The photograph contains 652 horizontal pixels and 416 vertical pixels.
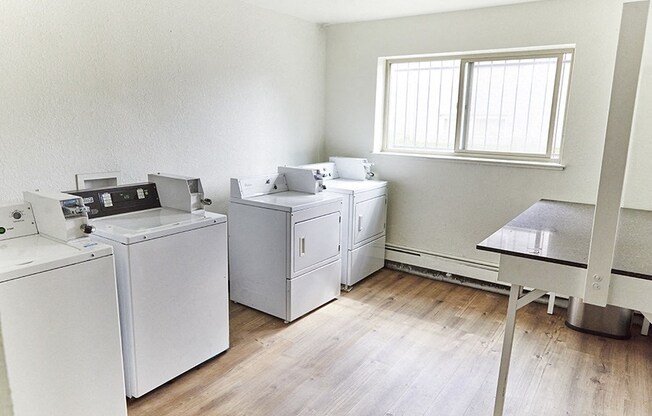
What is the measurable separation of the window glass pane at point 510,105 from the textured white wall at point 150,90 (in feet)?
5.31

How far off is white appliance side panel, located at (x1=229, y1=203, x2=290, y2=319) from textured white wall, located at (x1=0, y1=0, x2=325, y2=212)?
1.37 ft

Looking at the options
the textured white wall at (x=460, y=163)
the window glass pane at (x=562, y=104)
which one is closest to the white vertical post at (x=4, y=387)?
the textured white wall at (x=460, y=163)

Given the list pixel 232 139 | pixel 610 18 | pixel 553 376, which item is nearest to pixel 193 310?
pixel 232 139

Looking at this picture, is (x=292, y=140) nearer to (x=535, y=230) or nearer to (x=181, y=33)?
(x=181, y=33)

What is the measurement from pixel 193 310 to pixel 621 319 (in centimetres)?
289

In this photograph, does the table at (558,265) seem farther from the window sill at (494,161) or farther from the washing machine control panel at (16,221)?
the washing machine control panel at (16,221)

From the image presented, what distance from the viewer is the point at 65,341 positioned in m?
1.78

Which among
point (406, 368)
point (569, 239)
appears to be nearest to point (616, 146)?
point (569, 239)

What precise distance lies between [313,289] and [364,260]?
2.60ft

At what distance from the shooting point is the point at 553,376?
2.57 m

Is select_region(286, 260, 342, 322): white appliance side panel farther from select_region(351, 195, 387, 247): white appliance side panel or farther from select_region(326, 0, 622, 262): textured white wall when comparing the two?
select_region(326, 0, 622, 262): textured white wall

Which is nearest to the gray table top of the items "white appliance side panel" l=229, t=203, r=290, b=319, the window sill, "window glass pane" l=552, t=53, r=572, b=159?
the window sill

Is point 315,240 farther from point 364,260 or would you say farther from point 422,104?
point 422,104

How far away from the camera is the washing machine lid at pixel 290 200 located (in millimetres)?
3055
